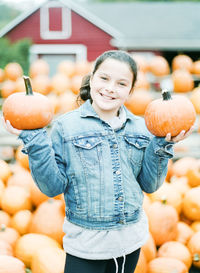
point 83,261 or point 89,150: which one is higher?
point 89,150

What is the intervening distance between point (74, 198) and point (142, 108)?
8.91 feet

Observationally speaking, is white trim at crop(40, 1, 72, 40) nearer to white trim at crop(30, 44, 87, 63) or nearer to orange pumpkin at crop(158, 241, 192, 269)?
white trim at crop(30, 44, 87, 63)

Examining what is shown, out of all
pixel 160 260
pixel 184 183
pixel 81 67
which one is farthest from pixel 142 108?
pixel 160 260

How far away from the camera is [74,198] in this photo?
1.54m

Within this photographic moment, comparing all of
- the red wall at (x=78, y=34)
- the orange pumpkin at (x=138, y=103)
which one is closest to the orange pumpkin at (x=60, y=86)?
the orange pumpkin at (x=138, y=103)

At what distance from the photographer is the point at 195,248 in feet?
8.31

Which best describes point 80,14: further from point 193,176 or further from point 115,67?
point 115,67

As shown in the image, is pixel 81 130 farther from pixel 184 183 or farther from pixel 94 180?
pixel 184 183

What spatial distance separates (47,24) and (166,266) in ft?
42.0

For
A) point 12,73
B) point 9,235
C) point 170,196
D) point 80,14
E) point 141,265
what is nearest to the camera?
point 141,265

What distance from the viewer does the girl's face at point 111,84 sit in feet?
4.90

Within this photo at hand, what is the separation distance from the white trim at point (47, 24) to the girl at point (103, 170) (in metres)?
12.6

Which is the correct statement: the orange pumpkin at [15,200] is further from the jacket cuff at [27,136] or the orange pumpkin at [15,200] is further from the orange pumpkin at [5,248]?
the jacket cuff at [27,136]

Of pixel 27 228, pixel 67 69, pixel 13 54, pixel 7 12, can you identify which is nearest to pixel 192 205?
pixel 27 228
